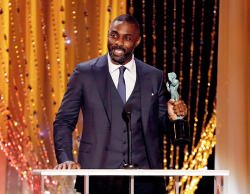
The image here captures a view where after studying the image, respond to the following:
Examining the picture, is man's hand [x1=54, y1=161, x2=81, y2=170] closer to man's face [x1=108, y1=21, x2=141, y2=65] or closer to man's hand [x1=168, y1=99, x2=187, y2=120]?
man's hand [x1=168, y1=99, x2=187, y2=120]

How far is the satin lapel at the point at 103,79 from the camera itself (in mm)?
1747

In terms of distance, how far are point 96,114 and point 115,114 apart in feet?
0.29

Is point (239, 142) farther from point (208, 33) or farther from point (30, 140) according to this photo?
point (30, 140)

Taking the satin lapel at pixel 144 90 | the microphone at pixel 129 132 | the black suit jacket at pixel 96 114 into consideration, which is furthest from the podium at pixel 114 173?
the satin lapel at pixel 144 90

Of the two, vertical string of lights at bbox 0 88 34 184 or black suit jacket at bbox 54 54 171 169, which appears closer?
black suit jacket at bbox 54 54 171 169

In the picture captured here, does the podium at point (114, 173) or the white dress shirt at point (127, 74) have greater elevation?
the white dress shirt at point (127, 74)

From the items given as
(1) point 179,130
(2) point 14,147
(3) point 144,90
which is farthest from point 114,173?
(2) point 14,147

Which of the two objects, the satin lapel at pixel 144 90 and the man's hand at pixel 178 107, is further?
the satin lapel at pixel 144 90

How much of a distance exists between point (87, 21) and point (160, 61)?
796mm

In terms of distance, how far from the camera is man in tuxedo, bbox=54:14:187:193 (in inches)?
66.3

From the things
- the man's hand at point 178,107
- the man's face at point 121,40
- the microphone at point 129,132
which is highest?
the man's face at point 121,40

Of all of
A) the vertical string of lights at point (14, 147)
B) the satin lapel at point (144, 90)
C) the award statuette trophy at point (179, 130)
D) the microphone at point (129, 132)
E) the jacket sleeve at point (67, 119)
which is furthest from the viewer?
the vertical string of lights at point (14, 147)

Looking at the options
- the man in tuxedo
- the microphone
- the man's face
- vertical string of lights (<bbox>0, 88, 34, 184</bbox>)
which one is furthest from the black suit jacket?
vertical string of lights (<bbox>0, 88, 34, 184</bbox>)

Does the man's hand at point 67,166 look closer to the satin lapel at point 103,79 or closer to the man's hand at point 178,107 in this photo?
the satin lapel at point 103,79
